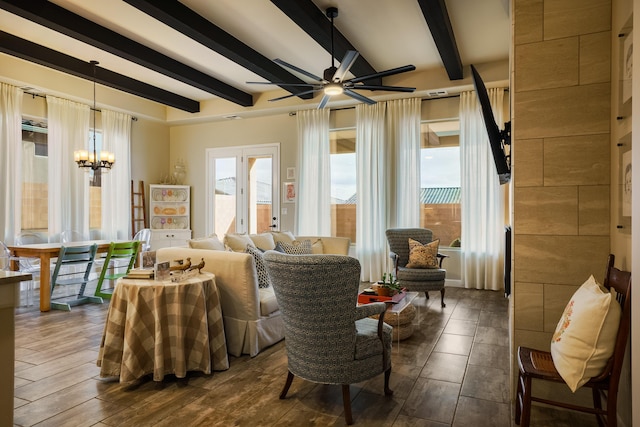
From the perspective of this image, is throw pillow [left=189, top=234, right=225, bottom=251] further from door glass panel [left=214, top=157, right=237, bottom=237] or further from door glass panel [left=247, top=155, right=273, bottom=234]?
door glass panel [left=214, top=157, right=237, bottom=237]

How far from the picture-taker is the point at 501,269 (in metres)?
5.82

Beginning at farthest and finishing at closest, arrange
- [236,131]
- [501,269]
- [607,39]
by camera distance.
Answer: [236,131]
[501,269]
[607,39]

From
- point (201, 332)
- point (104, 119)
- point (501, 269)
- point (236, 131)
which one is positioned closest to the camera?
point (201, 332)

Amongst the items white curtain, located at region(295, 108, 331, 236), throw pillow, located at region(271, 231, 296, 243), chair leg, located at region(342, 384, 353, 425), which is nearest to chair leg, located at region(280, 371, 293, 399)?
chair leg, located at region(342, 384, 353, 425)

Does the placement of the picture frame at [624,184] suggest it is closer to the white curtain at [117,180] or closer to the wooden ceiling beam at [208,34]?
the wooden ceiling beam at [208,34]

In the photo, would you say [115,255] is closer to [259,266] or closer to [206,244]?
[206,244]

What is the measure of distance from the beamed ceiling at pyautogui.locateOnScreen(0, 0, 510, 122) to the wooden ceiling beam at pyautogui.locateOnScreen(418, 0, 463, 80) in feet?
0.03

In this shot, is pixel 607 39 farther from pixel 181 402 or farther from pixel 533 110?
pixel 181 402

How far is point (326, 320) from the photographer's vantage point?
7.47 feet

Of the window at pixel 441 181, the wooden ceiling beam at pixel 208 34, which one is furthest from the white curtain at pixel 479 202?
the wooden ceiling beam at pixel 208 34

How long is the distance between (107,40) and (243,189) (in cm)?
362

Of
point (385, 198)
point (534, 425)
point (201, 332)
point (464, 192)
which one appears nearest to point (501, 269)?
point (464, 192)

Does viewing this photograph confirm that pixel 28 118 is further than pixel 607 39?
Yes

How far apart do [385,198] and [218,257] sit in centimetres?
361
